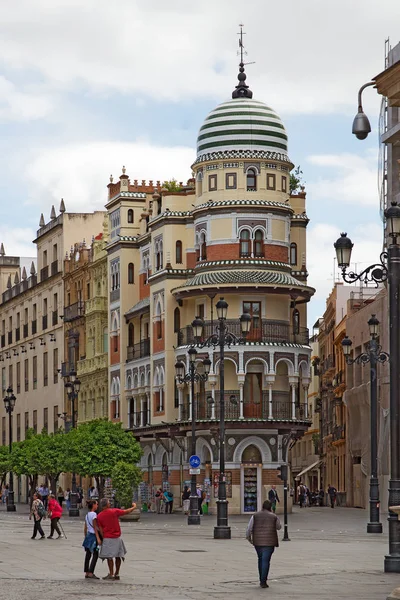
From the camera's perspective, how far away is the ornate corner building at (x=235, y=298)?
6750 cm

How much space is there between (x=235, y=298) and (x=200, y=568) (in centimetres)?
3942

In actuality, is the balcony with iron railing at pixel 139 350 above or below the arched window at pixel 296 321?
below

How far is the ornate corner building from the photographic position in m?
67.5

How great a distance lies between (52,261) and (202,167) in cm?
3006

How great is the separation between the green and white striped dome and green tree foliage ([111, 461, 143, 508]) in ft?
56.4

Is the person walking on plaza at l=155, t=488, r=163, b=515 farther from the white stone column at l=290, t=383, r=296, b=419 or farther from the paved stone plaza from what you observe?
the paved stone plaza

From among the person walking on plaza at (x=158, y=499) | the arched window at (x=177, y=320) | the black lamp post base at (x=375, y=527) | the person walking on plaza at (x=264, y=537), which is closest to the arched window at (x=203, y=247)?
the arched window at (x=177, y=320)

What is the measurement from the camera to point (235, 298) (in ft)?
225

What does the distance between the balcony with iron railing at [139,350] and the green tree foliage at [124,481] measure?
15.8 m

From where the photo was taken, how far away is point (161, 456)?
7419 centimetres

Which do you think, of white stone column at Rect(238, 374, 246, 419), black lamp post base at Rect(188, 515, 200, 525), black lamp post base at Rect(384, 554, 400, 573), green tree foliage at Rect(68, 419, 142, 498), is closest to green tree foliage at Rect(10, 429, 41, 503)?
green tree foliage at Rect(68, 419, 142, 498)

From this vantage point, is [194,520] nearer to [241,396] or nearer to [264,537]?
[241,396]

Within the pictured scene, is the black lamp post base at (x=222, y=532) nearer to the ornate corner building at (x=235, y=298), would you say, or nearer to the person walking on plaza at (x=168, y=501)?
the ornate corner building at (x=235, y=298)

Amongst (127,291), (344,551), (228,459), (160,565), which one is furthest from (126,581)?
(127,291)
